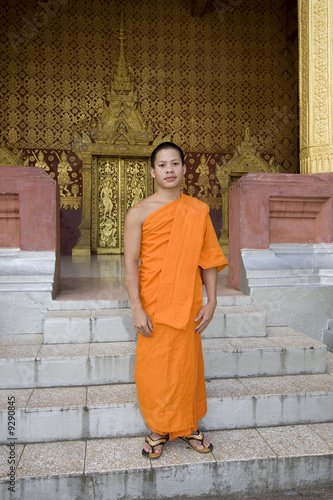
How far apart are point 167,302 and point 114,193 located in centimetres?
648

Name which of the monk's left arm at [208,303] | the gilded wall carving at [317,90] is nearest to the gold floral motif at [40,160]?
the gilded wall carving at [317,90]

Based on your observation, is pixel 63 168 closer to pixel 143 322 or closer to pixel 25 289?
pixel 25 289

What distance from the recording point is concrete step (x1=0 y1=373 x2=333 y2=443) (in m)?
1.95

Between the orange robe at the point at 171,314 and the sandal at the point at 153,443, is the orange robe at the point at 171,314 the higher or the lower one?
the higher one

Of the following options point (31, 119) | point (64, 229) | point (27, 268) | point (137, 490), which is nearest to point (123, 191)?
point (64, 229)

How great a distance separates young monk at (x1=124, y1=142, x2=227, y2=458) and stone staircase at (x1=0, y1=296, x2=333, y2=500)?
15 cm

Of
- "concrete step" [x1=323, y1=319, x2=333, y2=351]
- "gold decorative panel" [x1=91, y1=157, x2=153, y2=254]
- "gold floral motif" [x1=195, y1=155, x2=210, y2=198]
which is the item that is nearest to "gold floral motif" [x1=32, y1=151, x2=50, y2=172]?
"gold decorative panel" [x1=91, y1=157, x2=153, y2=254]

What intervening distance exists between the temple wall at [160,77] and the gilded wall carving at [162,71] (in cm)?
2

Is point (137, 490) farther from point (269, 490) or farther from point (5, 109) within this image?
point (5, 109)

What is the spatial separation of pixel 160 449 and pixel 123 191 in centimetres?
661

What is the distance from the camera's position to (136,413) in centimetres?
202

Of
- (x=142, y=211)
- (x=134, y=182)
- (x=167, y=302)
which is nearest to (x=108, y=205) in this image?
(x=134, y=182)

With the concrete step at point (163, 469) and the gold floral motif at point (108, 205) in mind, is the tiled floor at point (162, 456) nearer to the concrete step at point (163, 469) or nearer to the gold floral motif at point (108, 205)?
the concrete step at point (163, 469)

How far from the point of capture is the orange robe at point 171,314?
180 cm
